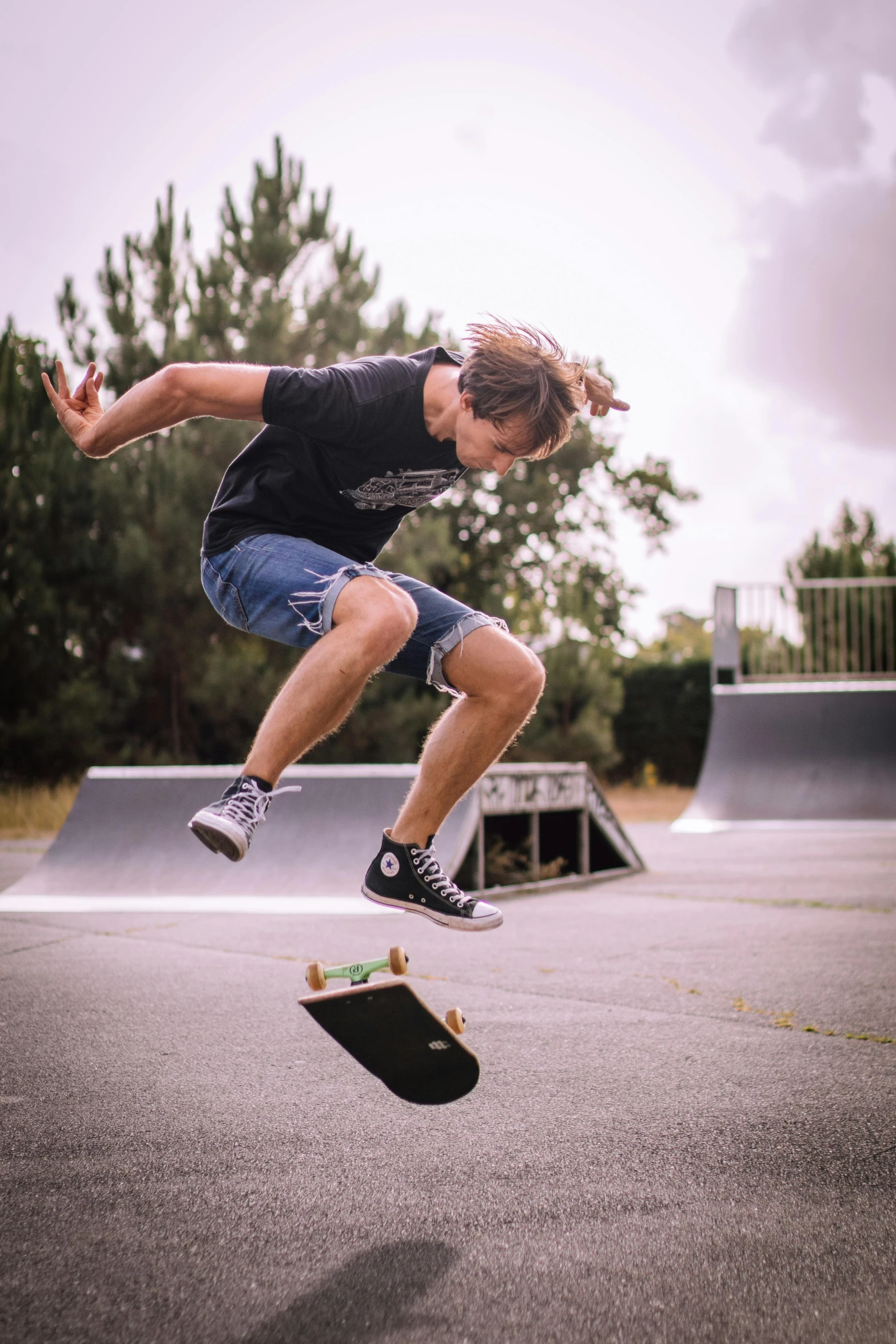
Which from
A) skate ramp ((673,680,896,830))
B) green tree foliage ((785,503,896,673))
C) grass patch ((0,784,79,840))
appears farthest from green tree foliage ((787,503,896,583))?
grass patch ((0,784,79,840))

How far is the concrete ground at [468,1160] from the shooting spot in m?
1.83

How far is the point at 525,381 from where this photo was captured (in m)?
2.82

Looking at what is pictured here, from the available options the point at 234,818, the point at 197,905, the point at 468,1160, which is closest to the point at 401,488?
the point at 234,818

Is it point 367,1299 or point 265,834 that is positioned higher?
point 367,1299

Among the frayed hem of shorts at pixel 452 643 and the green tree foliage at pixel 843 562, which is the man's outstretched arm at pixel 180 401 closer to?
the frayed hem of shorts at pixel 452 643

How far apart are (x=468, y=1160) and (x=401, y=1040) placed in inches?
12.3

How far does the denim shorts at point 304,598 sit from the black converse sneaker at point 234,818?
38 centimetres

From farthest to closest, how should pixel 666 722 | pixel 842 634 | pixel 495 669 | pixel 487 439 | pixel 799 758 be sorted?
pixel 666 722
pixel 842 634
pixel 799 758
pixel 495 669
pixel 487 439

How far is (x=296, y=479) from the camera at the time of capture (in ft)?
9.89

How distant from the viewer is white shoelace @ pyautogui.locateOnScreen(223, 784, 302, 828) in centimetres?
259

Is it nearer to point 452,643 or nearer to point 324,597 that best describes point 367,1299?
point 324,597

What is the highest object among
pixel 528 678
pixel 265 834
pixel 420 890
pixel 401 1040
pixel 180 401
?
pixel 180 401

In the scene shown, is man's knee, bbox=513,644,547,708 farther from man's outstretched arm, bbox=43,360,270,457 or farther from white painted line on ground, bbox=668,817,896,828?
white painted line on ground, bbox=668,817,896,828

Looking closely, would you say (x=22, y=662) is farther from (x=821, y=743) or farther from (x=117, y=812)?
(x=821, y=743)
